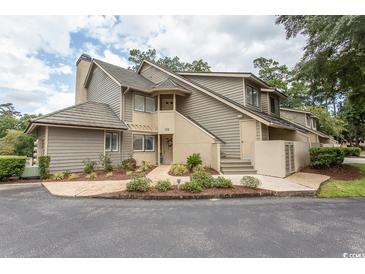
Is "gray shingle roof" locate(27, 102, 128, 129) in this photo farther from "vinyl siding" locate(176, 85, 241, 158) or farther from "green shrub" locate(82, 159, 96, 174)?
"vinyl siding" locate(176, 85, 241, 158)

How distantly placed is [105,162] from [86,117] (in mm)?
Result: 3011

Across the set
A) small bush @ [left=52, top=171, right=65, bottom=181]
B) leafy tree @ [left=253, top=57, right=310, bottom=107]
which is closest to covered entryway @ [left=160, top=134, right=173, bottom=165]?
small bush @ [left=52, top=171, right=65, bottom=181]

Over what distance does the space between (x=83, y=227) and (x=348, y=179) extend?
1208cm

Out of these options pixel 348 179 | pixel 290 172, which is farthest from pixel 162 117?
pixel 348 179

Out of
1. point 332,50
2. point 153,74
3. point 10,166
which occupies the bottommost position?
point 10,166

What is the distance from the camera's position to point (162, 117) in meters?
14.5

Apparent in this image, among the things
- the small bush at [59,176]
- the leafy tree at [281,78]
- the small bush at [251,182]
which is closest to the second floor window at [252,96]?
the small bush at [251,182]

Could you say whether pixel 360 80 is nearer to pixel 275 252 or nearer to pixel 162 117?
pixel 162 117

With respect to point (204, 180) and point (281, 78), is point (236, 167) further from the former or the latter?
point (281, 78)

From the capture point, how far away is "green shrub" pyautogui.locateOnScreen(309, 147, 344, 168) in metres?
12.2

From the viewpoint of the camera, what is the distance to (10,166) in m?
10.0

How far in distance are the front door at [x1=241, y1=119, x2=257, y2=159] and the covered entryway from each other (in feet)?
17.8

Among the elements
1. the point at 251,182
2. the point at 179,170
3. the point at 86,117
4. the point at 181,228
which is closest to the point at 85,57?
the point at 86,117

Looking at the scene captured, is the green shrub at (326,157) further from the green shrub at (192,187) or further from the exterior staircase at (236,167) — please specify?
the green shrub at (192,187)
